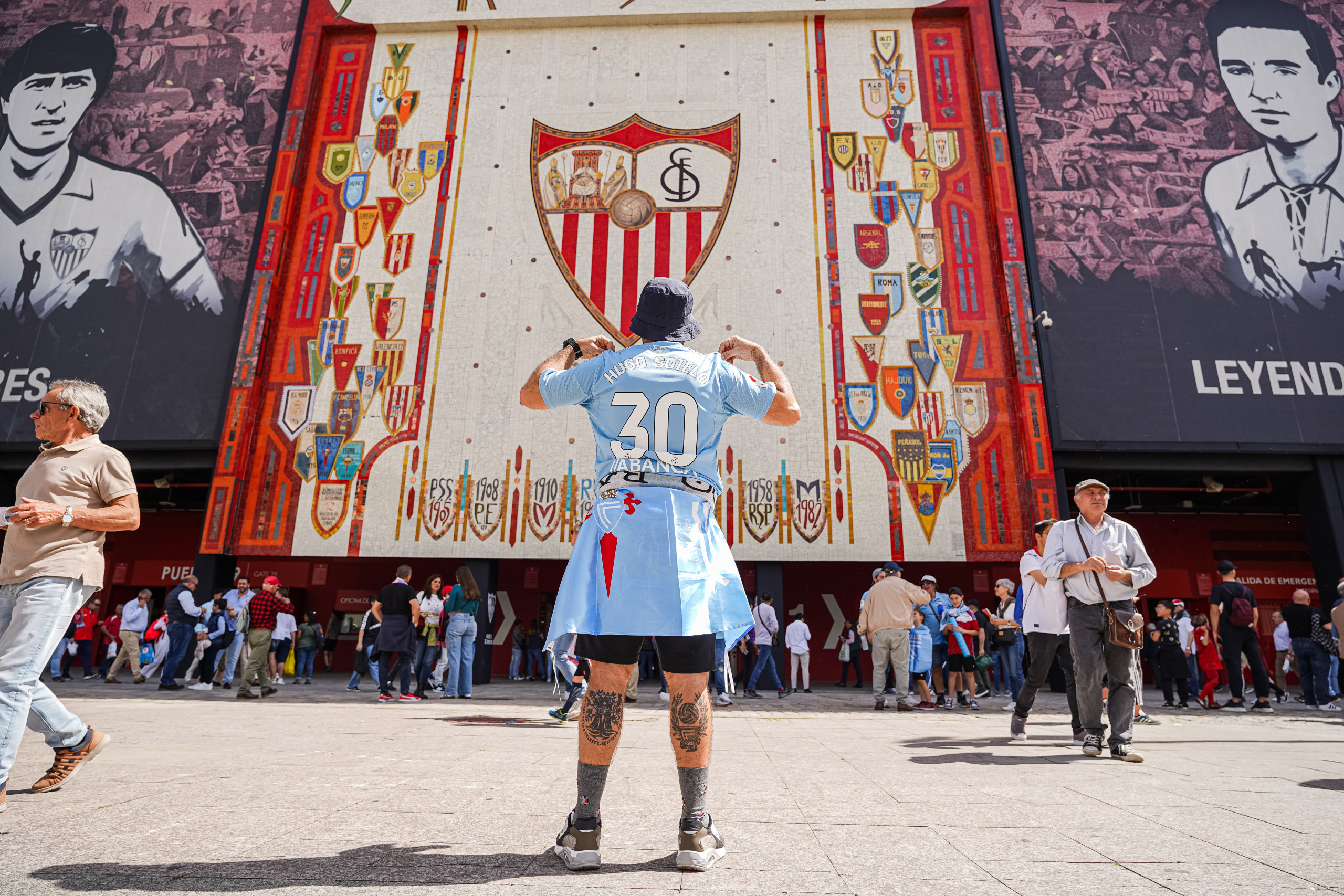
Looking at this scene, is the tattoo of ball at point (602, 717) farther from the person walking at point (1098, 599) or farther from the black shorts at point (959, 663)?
the black shorts at point (959, 663)

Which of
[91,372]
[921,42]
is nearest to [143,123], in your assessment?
[91,372]

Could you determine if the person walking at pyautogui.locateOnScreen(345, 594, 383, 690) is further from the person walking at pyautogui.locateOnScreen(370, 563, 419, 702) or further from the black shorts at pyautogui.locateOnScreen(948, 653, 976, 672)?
the black shorts at pyautogui.locateOnScreen(948, 653, 976, 672)

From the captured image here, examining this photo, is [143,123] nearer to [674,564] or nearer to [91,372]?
[91,372]

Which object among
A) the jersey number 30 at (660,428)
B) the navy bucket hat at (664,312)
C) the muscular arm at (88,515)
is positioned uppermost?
the navy bucket hat at (664,312)

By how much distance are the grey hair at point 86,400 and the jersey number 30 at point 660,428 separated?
2283 mm

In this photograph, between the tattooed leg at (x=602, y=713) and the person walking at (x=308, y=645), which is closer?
the tattooed leg at (x=602, y=713)

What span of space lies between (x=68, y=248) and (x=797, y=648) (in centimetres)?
1638

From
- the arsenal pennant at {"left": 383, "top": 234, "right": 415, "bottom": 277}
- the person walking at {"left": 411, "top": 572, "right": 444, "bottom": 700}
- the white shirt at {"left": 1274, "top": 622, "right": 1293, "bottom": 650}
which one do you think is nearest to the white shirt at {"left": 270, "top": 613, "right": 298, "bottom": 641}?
the person walking at {"left": 411, "top": 572, "right": 444, "bottom": 700}

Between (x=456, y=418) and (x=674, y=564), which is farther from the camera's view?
(x=456, y=418)

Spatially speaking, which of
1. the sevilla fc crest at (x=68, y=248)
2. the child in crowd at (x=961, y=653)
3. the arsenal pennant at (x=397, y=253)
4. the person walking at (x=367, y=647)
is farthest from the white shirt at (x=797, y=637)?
the sevilla fc crest at (x=68, y=248)

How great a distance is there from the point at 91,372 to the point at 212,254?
3.20 metres

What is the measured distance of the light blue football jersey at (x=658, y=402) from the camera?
2332 mm

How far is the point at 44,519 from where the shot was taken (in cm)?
274

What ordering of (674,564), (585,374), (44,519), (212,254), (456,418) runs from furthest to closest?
1. (212,254)
2. (456,418)
3. (44,519)
4. (585,374)
5. (674,564)
